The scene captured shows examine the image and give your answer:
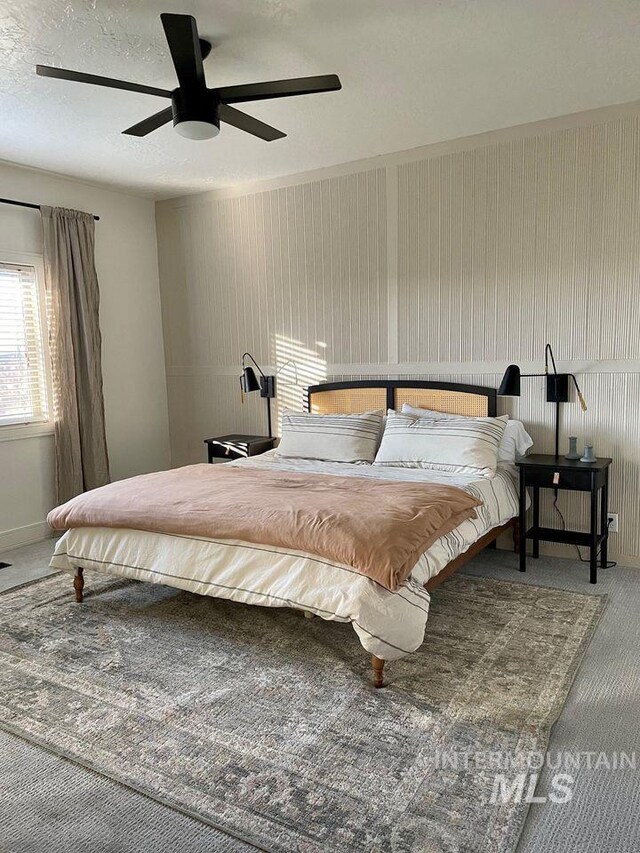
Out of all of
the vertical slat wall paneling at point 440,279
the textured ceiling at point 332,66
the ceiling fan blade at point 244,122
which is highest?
the textured ceiling at point 332,66

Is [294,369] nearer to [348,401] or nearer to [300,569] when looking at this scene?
[348,401]

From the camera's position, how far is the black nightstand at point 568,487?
3.55 metres

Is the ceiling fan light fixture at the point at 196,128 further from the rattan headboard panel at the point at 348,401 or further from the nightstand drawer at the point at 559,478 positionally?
the nightstand drawer at the point at 559,478

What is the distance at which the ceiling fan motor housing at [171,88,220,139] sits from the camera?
8.50 ft

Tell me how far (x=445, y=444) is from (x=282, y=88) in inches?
86.2

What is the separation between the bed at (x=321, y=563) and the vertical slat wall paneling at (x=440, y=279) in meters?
0.51

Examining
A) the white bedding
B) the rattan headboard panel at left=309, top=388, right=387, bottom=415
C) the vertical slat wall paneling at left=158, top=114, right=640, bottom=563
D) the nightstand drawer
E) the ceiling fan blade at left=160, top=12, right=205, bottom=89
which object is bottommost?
the white bedding

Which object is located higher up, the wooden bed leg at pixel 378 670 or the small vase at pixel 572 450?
the small vase at pixel 572 450

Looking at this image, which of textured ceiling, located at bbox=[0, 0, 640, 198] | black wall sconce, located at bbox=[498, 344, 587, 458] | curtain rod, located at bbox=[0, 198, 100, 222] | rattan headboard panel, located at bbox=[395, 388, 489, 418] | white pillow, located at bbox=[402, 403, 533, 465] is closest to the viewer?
textured ceiling, located at bbox=[0, 0, 640, 198]

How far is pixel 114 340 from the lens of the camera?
5.36 metres

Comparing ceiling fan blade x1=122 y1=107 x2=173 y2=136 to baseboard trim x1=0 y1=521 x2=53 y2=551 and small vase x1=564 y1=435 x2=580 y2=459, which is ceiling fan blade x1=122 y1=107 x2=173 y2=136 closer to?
small vase x1=564 y1=435 x2=580 y2=459

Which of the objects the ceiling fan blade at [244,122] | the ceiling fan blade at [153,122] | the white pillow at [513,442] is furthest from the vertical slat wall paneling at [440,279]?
the ceiling fan blade at [153,122]

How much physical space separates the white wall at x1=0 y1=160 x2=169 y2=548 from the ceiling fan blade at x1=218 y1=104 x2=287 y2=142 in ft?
8.08

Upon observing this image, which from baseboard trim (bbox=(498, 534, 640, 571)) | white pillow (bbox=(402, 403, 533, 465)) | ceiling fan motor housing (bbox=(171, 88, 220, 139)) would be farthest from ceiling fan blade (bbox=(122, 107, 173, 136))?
baseboard trim (bbox=(498, 534, 640, 571))
